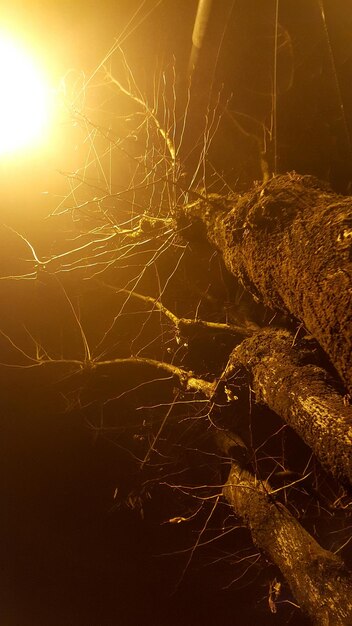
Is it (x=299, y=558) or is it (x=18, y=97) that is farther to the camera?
(x=18, y=97)

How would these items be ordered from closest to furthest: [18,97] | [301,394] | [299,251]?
[299,251] < [301,394] < [18,97]

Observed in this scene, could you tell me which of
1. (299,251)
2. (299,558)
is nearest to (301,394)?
(299,251)

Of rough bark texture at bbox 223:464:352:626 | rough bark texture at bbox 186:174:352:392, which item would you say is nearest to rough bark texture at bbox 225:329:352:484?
rough bark texture at bbox 186:174:352:392

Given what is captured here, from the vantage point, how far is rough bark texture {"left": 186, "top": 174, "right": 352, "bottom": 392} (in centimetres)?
→ 279

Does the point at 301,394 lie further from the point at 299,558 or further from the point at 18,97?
the point at 18,97

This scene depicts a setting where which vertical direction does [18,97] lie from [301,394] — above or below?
above

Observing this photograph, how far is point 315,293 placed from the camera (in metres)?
2.95

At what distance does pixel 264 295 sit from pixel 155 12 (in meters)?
4.84

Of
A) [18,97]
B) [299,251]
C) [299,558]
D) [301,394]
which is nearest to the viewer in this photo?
[299,251]

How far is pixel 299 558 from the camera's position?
15.1 feet

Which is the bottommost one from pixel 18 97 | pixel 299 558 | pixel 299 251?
pixel 299 558

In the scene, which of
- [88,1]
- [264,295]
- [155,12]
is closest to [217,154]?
[155,12]

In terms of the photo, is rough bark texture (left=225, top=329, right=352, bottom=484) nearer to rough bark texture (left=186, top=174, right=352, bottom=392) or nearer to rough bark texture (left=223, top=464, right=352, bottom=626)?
rough bark texture (left=186, top=174, right=352, bottom=392)

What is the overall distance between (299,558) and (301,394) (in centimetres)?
230
